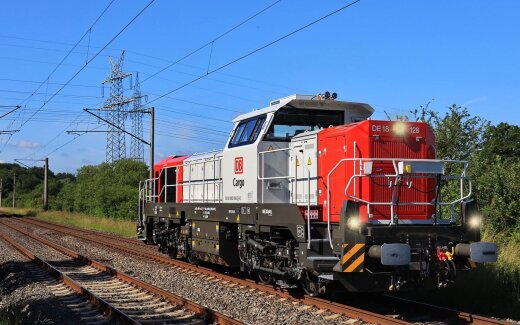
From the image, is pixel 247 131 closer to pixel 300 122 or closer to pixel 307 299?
pixel 300 122

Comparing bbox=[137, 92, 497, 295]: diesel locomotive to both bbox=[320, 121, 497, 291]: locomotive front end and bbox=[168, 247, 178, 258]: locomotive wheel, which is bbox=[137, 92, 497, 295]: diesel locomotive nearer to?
bbox=[320, 121, 497, 291]: locomotive front end

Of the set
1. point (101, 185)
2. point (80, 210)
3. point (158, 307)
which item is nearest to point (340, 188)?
point (158, 307)

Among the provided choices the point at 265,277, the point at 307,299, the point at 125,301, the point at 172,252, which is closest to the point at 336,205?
the point at 307,299

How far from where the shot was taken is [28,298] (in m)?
9.89

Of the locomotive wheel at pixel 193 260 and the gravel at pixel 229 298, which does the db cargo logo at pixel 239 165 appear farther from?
the locomotive wheel at pixel 193 260

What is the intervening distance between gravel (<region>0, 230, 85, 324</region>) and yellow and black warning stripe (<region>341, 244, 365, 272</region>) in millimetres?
4085

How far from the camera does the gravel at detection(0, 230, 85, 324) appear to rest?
7926mm

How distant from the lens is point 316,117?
388 inches

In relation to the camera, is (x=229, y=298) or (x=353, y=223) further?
(x=229, y=298)

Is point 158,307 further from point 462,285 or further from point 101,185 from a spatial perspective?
point 101,185

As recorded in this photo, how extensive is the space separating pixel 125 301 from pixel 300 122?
14.9 ft

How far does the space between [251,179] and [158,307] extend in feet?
9.24

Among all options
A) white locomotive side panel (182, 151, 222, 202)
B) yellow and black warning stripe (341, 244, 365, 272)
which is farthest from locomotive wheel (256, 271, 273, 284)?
yellow and black warning stripe (341, 244, 365, 272)

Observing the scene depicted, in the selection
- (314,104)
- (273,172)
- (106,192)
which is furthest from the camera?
(106,192)
